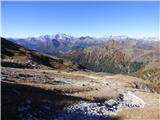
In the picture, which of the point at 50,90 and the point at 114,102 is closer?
the point at 50,90

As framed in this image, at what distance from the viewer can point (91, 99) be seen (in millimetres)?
51406

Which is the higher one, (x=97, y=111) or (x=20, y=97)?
(x=20, y=97)

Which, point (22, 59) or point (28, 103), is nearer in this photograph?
point (28, 103)

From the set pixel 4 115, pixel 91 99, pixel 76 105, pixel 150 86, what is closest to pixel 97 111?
pixel 76 105

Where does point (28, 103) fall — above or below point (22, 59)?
below

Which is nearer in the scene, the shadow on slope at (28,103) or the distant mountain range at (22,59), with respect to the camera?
the shadow on slope at (28,103)

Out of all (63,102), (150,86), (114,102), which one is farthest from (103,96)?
(150,86)

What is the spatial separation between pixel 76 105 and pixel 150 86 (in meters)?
65.0

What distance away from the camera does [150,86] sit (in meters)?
105

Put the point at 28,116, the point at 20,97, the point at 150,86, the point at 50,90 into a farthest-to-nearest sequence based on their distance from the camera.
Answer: the point at 150,86 < the point at 50,90 < the point at 20,97 < the point at 28,116

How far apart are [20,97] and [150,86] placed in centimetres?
7247

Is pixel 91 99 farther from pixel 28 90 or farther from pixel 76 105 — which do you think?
pixel 28 90

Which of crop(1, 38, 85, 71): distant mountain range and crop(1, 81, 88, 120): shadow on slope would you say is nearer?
crop(1, 81, 88, 120): shadow on slope

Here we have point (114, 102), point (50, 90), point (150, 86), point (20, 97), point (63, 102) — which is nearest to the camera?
point (20, 97)
